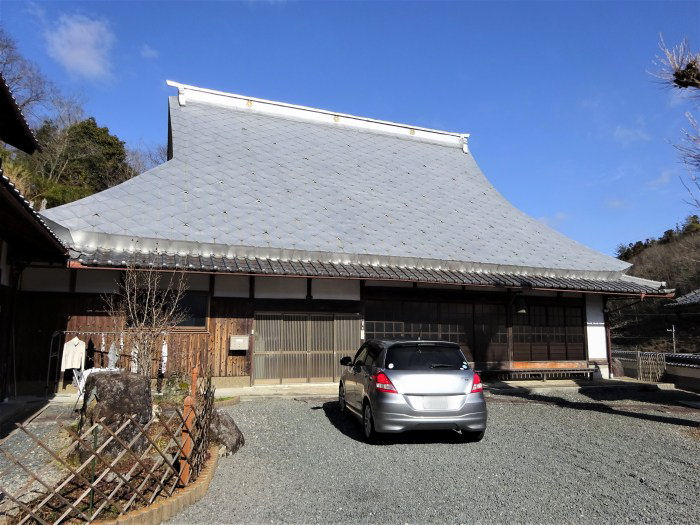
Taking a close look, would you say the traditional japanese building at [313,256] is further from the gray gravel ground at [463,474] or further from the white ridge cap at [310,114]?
the gray gravel ground at [463,474]

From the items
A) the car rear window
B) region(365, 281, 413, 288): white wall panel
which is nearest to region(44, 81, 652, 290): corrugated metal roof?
region(365, 281, 413, 288): white wall panel

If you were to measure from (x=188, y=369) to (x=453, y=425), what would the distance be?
680cm

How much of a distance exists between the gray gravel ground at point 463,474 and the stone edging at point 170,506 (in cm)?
8

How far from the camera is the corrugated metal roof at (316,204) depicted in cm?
1184

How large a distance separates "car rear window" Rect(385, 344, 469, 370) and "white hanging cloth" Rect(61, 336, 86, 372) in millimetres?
6541

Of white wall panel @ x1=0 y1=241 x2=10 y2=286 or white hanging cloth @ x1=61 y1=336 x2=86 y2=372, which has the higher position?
white wall panel @ x1=0 y1=241 x2=10 y2=286

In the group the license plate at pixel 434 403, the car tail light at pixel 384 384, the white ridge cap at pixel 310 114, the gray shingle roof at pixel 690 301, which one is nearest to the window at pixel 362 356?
the car tail light at pixel 384 384

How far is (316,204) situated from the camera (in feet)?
47.9

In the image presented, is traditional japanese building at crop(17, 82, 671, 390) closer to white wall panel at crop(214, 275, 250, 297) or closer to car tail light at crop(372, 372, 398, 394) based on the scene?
white wall panel at crop(214, 275, 250, 297)

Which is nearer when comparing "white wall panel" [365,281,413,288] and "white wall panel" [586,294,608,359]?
"white wall panel" [365,281,413,288]

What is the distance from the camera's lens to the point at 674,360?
17.1 metres

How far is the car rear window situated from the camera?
6.61 meters

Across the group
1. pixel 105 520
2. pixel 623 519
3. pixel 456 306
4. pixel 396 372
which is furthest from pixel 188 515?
pixel 456 306

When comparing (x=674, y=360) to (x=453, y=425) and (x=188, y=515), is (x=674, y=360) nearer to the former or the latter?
(x=453, y=425)
